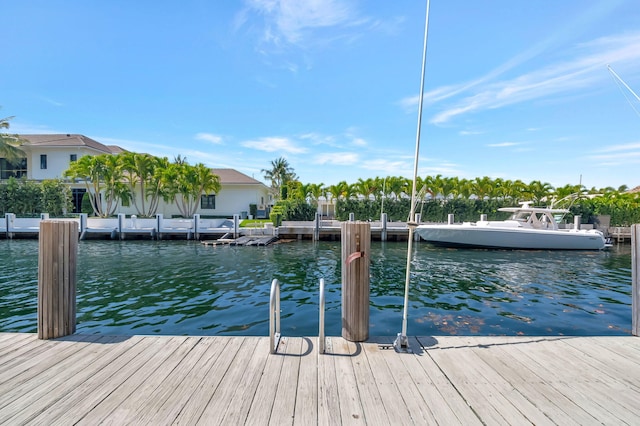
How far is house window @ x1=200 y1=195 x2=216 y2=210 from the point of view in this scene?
1241 inches

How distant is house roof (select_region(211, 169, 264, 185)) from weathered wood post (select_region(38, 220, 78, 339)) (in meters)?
27.7

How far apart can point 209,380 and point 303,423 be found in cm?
99

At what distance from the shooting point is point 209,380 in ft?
8.59

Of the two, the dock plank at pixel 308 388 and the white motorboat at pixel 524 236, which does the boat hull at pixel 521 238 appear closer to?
the white motorboat at pixel 524 236

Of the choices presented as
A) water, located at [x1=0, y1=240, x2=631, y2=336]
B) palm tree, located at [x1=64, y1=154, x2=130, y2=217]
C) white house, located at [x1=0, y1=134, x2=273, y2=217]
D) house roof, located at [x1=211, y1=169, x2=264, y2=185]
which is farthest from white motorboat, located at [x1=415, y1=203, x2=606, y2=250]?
palm tree, located at [x1=64, y1=154, x2=130, y2=217]

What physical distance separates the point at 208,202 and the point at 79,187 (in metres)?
11.9

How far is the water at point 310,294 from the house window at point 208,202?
17061 millimetres

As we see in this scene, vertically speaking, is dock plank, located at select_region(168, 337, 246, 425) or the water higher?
dock plank, located at select_region(168, 337, 246, 425)

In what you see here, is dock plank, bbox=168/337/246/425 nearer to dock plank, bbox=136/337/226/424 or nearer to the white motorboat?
dock plank, bbox=136/337/226/424

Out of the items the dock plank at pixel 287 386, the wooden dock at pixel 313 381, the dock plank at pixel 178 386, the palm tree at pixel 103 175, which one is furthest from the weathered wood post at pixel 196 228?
the dock plank at pixel 287 386

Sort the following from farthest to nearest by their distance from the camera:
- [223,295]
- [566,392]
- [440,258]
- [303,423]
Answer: [440,258]
[223,295]
[566,392]
[303,423]

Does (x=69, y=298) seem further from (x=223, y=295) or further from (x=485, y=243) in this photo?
(x=485, y=243)

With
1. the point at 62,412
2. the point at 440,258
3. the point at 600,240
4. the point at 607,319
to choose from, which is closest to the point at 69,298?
the point at 62,412

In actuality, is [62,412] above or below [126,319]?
above
